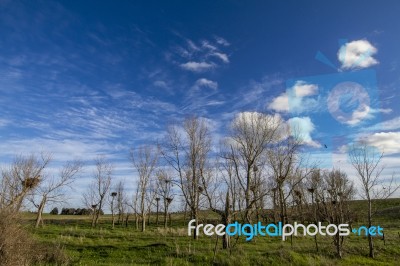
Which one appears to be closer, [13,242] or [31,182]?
[13,242]

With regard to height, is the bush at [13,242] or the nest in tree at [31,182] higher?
the nest in tree at [31,182]

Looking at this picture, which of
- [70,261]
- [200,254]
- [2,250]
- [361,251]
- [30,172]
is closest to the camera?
[2,250]

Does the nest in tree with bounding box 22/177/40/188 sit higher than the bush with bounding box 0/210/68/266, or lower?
higher

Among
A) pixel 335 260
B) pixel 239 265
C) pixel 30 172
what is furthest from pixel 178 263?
pixel 30 172

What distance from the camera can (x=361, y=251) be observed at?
21688 mm

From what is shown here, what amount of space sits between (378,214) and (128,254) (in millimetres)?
50426

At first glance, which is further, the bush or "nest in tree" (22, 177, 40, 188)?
"nest in tree" (22, 177, 40, 188)

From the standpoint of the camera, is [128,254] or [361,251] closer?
[128,254]

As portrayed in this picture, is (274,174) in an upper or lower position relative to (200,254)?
upper

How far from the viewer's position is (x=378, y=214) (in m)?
53.9

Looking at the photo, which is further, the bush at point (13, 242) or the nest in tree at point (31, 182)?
the nest in tree at point (31, 182)

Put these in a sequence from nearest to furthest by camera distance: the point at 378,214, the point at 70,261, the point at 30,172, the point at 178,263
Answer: the point at 70,261 → the point at 178,263 → the point at 30,172 → the point at 378,214

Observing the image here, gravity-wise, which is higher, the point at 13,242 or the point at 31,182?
the point at 31,182

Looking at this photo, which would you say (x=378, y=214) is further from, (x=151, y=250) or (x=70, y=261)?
(x=70, y=261)
